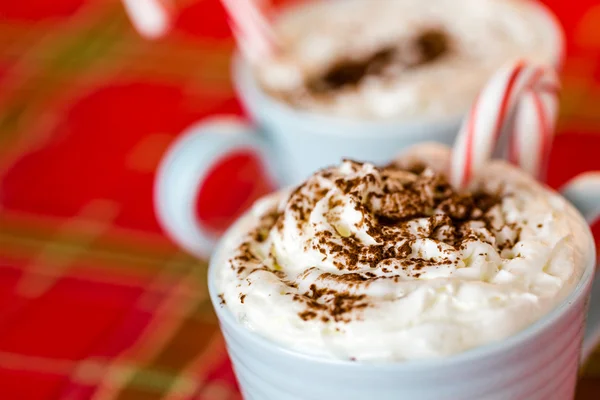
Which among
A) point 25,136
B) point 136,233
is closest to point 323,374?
point 136,233

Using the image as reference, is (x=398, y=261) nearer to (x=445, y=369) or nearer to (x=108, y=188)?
(x=445, y=369)

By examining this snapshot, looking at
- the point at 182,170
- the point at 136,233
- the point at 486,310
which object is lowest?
the point at 136,233

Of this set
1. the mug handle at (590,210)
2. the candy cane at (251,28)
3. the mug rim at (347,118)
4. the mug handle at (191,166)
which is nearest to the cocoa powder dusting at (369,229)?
the mug handle at (590,210)

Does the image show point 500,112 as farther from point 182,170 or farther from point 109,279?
point 109,279

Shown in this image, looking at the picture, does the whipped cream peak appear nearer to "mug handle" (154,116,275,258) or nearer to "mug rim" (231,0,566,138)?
"mug rim" (231,0,566,138)

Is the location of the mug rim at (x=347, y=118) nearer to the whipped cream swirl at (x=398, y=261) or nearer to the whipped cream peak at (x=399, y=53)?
the whipped cream peak at (x=399, y=53)
